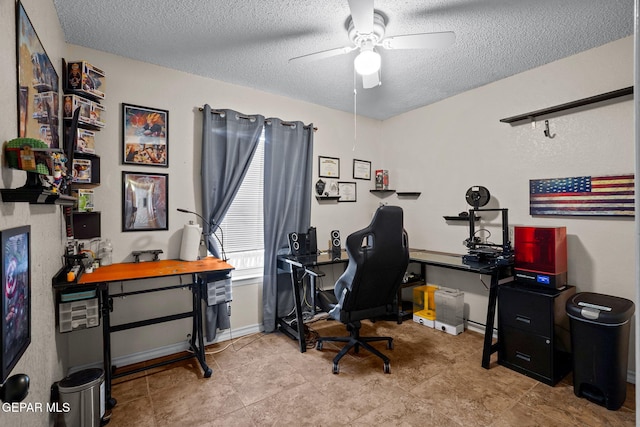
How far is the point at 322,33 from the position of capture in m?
2.26

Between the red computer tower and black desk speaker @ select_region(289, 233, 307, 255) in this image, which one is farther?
black desk speaker @ select_region(289, 233, 307, 255)

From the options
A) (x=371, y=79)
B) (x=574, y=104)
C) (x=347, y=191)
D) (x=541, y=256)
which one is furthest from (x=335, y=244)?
(x=574, y=104)

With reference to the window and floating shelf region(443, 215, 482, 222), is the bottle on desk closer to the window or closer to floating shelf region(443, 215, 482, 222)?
the window

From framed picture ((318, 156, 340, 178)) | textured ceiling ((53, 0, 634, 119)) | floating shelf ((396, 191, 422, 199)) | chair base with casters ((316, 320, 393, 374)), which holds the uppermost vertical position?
textured ceiling ((53, 0, 634, 119))

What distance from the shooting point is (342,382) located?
234 centimetres

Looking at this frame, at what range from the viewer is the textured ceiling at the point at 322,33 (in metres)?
1.98

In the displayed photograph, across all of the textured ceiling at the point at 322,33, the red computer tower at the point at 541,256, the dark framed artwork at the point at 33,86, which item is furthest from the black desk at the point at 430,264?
the dark framed artwork at the point at 33,86

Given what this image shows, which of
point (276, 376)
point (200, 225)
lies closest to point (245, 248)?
point (200, 225)

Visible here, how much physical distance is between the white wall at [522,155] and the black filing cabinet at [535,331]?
43 cm

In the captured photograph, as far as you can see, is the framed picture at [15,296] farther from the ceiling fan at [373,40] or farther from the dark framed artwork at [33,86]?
the ceiling fan at [373,40]

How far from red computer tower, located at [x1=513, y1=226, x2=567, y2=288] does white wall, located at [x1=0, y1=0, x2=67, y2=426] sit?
3.21 metres

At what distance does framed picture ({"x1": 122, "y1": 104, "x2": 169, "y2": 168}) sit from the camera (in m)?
2.63

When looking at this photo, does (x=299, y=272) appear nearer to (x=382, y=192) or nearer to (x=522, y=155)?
(x=382, y=192)

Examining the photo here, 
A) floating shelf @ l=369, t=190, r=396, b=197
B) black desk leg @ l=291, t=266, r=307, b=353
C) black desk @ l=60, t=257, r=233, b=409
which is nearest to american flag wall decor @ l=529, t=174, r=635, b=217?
floating shelf @ l=369, t=190, r=396, b=197
